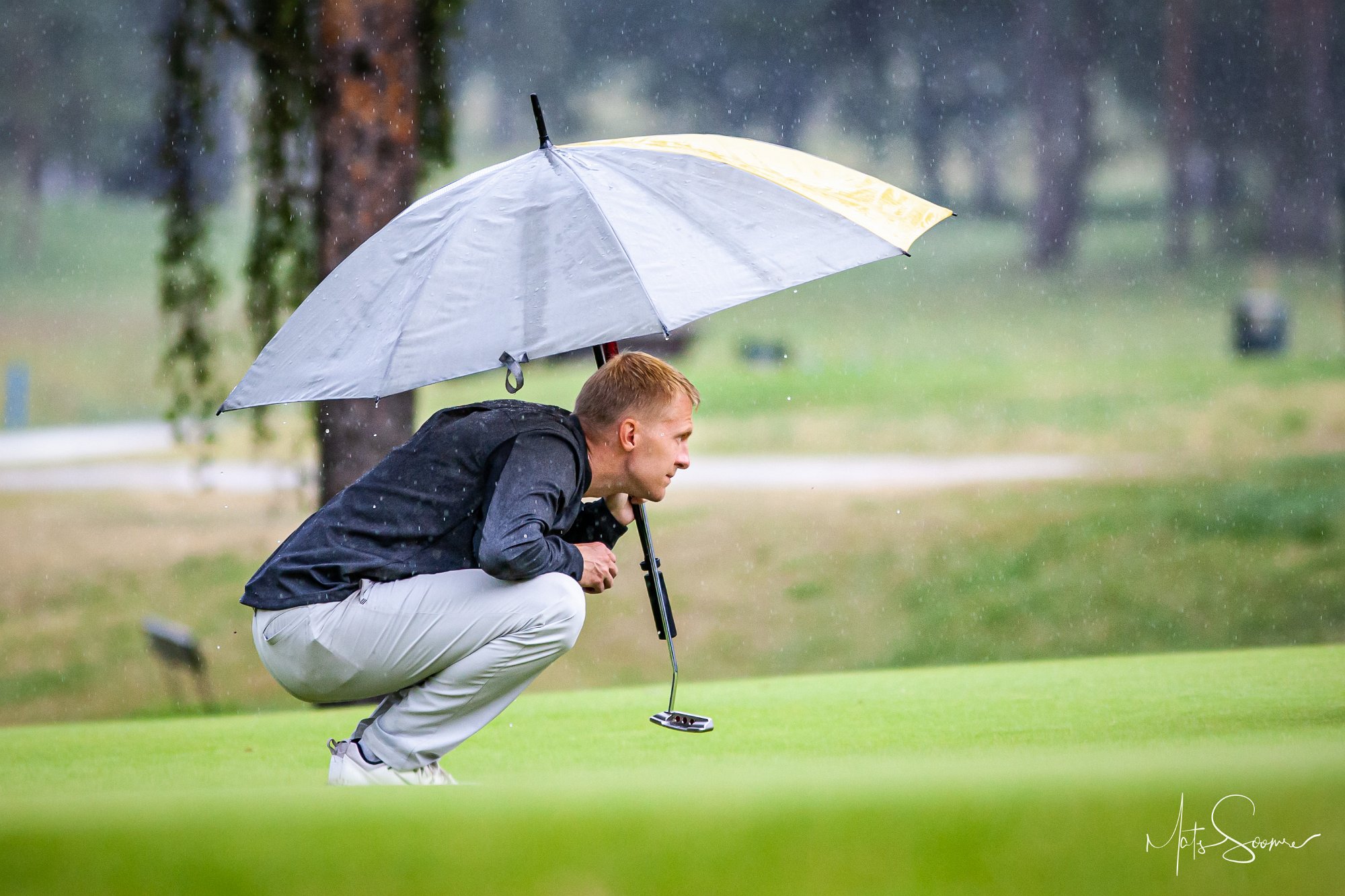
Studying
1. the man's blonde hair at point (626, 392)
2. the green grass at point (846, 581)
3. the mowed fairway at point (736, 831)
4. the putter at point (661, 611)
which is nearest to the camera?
the mowed fairway at point (736, 831)

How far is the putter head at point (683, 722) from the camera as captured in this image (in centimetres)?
348

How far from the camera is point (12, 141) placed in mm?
30438

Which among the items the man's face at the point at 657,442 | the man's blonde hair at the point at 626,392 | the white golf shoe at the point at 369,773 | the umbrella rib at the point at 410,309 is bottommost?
the white golf shoe at the point at 369,773

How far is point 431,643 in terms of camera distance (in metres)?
2.92

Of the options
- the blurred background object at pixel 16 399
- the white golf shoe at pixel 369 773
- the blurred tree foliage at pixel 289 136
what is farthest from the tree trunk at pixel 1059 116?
the white golf shoe at pixel 369 773

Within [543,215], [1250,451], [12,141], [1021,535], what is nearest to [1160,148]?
[1250,451]

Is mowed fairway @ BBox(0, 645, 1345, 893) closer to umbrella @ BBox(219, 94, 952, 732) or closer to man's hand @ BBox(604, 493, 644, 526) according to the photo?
umbrella @ BBox(219, 94, 952, 732)

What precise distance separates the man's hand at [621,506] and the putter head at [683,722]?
467mm

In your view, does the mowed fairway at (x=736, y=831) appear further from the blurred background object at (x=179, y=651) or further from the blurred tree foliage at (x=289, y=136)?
the blurred background object at (x=179, y=651)

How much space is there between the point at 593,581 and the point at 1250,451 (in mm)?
15400

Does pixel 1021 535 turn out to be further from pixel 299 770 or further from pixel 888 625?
pixel 299 770

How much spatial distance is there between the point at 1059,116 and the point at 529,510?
81.4 feet

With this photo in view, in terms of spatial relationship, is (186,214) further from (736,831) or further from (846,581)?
(846,581)

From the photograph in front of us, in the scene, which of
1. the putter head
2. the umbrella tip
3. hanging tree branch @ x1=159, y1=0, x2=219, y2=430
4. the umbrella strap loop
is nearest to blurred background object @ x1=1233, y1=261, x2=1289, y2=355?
hanging tree branch @ x1=159, y1=0, x2=219, y2=430
